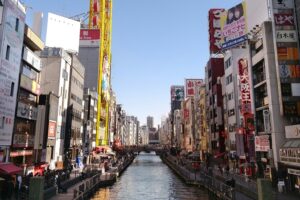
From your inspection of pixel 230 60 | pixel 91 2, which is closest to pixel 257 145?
pixel 230 60

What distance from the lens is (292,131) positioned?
37.1m

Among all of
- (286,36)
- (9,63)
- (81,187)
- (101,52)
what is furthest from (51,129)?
(101,52)

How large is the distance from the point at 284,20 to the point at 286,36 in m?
2.13

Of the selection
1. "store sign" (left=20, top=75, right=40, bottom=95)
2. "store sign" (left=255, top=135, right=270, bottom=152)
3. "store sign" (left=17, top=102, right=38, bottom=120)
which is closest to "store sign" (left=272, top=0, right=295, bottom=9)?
"store sign" (left=255, top=135, right=270, bottom=152)

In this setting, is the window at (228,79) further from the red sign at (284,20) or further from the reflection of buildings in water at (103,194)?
the reflection of buildings in water at (103,194)

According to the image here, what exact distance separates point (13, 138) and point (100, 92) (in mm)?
69064

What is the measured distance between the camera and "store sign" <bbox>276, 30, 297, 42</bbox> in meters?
39.5

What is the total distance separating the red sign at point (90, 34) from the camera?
366ft

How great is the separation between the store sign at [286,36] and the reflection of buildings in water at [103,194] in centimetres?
3136

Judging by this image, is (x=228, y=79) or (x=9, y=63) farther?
→ (x=228, y=79)

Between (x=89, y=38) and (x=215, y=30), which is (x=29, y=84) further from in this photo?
(x=89, y=38)

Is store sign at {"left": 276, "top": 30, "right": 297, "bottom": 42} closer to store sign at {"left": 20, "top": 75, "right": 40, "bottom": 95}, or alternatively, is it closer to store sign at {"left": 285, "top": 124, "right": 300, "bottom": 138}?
store sign at {"left": 285, "top": 124, "right": 300, "bottom": 138}

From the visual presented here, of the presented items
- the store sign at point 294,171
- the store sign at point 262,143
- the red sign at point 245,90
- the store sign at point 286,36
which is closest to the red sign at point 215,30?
the red sign at point 245,90

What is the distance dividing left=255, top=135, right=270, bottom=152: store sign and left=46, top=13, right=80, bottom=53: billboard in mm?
47304
